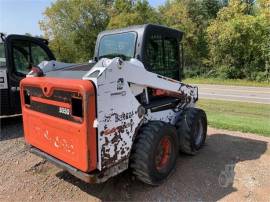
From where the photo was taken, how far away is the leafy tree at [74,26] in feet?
117

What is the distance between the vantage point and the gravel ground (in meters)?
4.24

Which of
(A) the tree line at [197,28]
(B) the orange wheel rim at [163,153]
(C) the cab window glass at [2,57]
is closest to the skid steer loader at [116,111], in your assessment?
(B) the orange wheel rim at [163,153]

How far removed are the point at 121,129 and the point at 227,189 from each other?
5.85 feet

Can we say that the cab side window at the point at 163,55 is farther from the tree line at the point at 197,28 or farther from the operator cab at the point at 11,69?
the tree line at the point at 197,28

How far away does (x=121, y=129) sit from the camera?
386 centimetres

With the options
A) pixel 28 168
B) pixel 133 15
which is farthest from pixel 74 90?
pixel 133 15

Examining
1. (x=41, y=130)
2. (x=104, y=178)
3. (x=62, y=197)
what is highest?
(x=41, y=130)

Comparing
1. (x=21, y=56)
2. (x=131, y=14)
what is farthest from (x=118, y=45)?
(x=131, y=14)

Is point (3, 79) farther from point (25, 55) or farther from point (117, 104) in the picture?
point (117, 104)

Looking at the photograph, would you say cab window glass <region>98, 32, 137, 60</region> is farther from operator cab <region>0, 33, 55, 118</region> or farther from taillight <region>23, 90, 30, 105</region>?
operator cab <region>0, 33, 55, 118</region>

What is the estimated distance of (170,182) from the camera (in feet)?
14.9

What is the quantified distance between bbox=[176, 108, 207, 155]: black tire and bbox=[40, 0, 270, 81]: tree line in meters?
19.5

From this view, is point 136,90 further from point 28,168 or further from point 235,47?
point 235,47

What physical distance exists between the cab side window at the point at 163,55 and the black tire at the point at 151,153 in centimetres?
98
